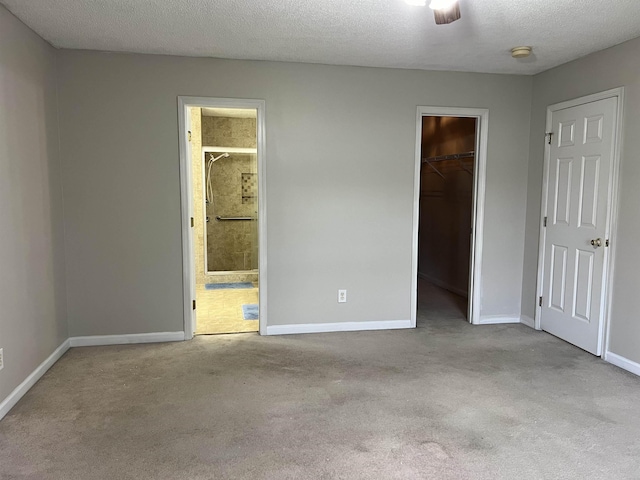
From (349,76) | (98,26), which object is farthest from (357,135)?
(98,26)

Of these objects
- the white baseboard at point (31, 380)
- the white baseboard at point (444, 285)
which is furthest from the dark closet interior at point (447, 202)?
the white baseboard at point (31, 380)

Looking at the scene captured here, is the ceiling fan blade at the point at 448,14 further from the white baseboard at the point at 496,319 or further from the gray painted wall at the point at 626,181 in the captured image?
the white baseboard at the point at 496,319

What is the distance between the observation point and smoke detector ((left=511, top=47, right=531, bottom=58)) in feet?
11.0

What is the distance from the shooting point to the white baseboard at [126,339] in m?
3.71

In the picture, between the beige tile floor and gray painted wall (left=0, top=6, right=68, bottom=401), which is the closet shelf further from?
gray painted wall (left=0, top=6, right=68, bottom=401)

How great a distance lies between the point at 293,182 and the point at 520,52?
1.99 metres

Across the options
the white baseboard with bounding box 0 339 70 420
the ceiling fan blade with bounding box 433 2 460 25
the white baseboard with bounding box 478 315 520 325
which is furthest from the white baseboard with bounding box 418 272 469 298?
the white baseboard with bounding box 0 339 70 420

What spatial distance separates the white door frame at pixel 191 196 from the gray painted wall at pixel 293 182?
0.17 ft

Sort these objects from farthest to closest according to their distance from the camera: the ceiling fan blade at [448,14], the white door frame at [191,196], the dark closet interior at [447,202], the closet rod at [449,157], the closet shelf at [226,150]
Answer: the closet shelf at [226,150] < the dark closet interior at [447,202] < the closet rod at [449,157] < the white door frame at [191,196] < the ceiling fan blade at [448,14]

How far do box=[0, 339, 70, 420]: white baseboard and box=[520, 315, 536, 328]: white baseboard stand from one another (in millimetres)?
3981

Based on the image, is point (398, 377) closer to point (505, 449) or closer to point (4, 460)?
point (505, 449)

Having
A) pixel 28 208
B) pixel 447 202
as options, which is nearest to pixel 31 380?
pixel 28 208

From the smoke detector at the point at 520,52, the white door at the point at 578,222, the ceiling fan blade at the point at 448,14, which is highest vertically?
the smoke detector at the point at 520,52

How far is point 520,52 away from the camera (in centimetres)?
339
